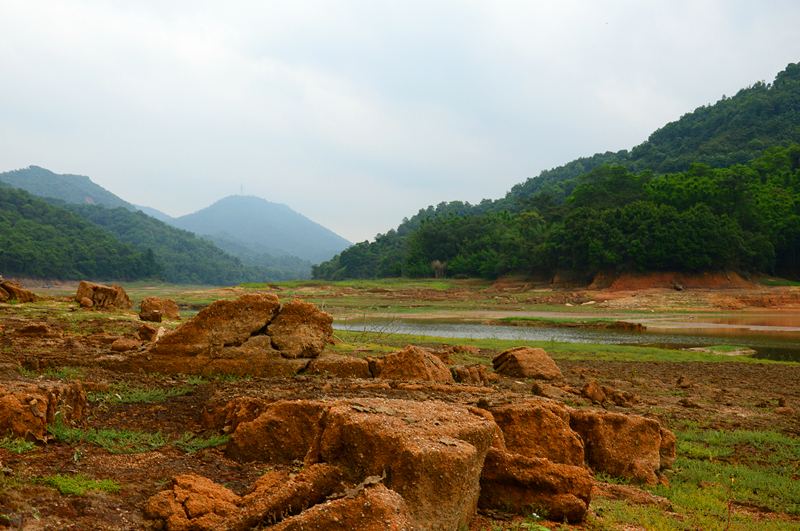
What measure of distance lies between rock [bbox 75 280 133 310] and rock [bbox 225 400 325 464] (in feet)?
75.0

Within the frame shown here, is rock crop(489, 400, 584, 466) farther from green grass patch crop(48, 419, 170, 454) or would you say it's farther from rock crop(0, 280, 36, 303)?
rock crop(0, 280, 36, 303)

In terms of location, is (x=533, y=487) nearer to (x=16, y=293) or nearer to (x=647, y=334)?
(x=16, y=293)

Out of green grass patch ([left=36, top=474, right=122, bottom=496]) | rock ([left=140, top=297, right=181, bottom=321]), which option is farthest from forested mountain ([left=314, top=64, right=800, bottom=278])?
green grass patch ([left=36, top=474, right=122, bottom=496])

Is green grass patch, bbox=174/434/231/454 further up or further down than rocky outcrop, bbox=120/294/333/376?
further down

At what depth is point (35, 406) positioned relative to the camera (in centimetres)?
621

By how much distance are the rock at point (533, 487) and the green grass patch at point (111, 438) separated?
424cm

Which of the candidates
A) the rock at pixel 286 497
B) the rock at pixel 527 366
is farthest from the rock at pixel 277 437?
the rock at pixel 527 366

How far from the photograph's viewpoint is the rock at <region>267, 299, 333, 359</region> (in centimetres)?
1130

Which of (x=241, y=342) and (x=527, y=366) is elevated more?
(x=241, y=342)

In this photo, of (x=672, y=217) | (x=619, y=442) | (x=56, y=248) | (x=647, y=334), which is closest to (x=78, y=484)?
(x=619, y=442)

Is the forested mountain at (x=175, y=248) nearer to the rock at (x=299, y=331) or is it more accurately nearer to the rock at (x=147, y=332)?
the rock at (x=147, y=332)

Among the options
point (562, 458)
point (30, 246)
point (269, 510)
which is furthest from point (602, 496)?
point (30, 246)

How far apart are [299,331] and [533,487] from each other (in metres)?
6.96

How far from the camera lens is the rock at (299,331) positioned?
11297mm
